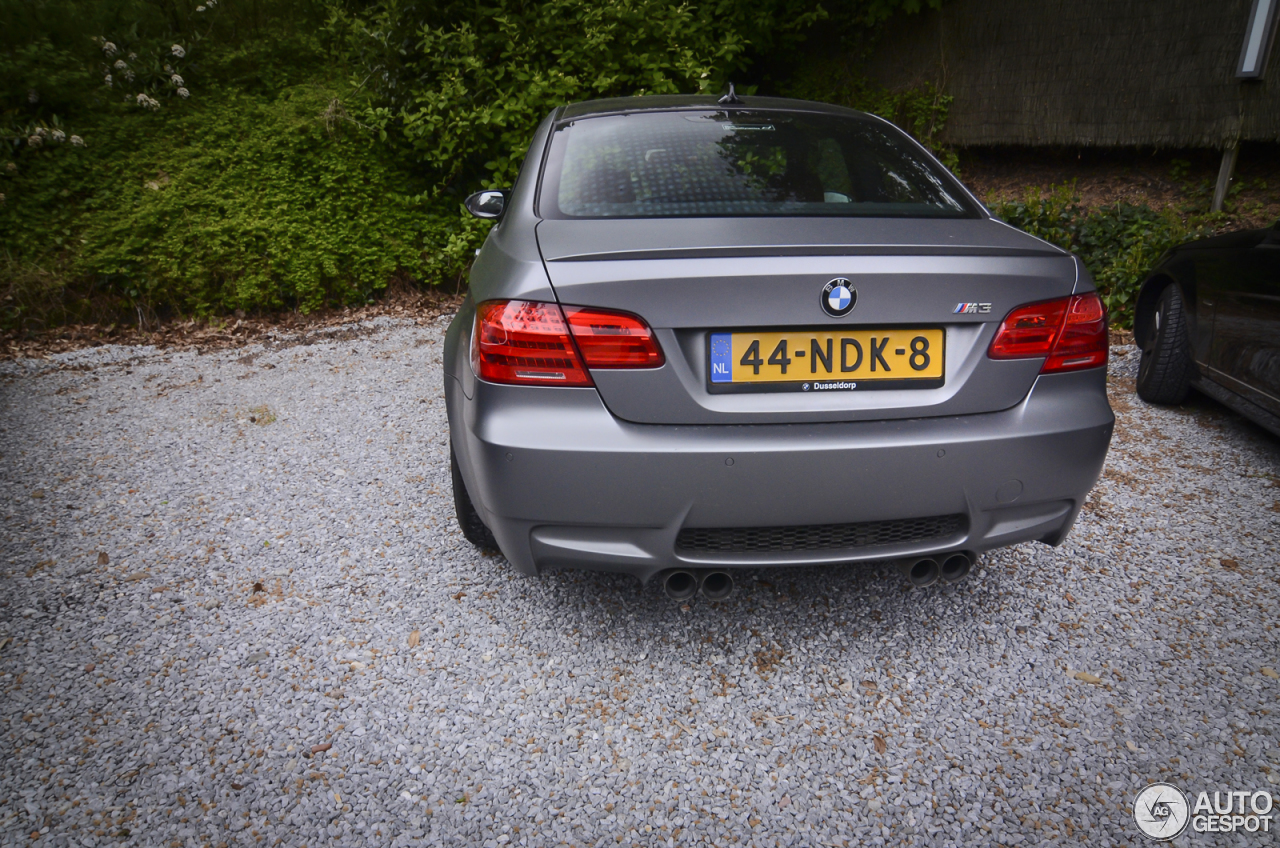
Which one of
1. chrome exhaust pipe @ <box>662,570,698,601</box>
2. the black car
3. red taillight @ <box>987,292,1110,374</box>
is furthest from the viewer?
the black car

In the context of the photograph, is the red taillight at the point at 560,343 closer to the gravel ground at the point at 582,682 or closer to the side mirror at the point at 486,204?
the gravel ground at the point at 582,682

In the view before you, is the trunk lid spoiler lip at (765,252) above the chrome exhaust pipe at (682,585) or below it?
above

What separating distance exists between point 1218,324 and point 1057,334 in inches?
94.7

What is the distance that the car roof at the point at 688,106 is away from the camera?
2770mm

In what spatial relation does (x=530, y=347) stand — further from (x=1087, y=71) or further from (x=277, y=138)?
(x=1087, y=71)

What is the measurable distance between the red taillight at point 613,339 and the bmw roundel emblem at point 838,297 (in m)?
0.40

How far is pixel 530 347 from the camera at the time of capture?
1782 mm

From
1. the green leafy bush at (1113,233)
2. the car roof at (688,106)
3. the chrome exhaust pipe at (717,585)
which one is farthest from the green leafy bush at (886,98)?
the chrome exhaust pipe at (717,585)

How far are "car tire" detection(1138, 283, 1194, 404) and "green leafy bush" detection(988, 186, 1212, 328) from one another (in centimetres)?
136

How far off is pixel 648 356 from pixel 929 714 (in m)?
1.20

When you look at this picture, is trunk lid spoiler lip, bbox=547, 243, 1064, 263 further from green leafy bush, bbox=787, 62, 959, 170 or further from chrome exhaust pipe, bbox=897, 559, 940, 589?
green leafy bush, bbox=787, 62, 959, 170

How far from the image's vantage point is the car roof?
2.77 meters

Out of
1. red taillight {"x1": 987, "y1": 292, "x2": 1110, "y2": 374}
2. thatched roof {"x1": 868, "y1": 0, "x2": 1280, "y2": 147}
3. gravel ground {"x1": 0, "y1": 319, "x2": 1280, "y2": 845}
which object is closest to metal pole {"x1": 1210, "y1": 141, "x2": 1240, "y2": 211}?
thatched roof {"x1": 868, "y1": 0, "x2": 1280, "y2": 147}

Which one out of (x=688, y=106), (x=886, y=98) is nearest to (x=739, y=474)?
(x=688, y=106)
